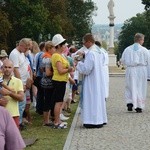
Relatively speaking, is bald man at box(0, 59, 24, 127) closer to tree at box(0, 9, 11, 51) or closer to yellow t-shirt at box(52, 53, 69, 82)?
yellow t-shirt at box(52, 53, 69, 82)

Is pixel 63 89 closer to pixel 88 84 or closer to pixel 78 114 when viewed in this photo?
pixel 88 84

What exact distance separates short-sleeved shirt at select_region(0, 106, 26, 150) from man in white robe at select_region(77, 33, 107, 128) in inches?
274

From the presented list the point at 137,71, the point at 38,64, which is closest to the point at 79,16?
the point at 137,71

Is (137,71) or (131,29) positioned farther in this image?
(131,29)

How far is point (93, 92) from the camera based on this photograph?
36.0 ft

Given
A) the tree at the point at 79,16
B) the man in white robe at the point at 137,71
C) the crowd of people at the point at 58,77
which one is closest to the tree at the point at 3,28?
the tree at the point at 79,16

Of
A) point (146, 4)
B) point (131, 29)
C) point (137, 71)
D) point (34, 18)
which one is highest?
point (146, 4)

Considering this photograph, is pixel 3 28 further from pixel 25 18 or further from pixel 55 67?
pixel 55 67

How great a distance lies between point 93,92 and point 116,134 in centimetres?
128

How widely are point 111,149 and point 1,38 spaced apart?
156 ft

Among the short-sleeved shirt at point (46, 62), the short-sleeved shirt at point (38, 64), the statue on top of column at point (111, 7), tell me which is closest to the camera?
the short-sleeved shirt at point (46, 62)

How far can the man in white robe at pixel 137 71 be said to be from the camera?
1364cm

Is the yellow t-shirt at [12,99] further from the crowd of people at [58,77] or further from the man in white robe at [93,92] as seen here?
the man in white robe at [93,92]

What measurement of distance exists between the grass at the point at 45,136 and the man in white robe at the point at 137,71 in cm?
265
